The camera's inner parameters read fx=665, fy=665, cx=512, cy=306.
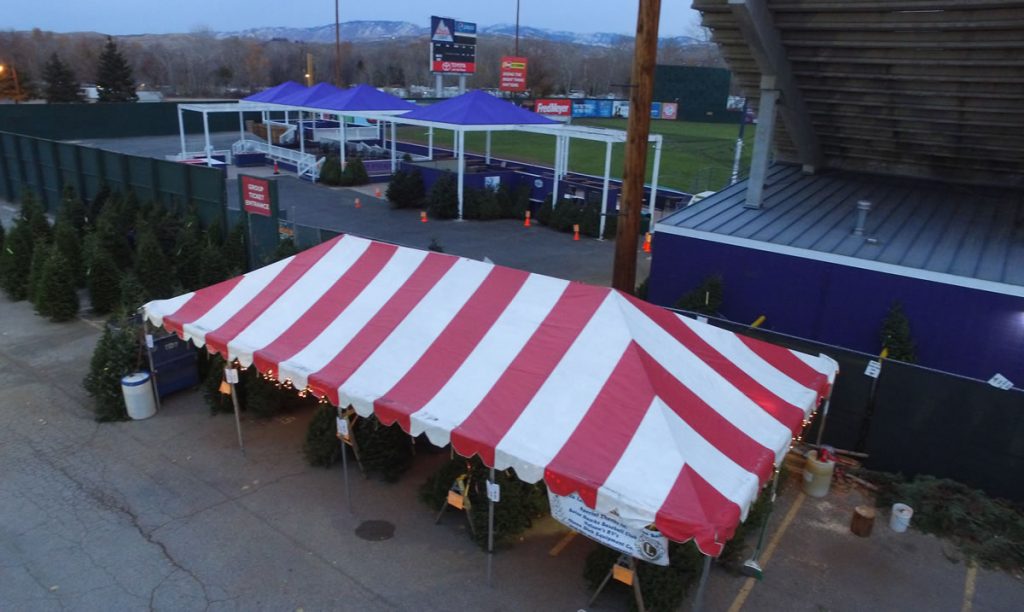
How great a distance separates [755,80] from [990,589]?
10046 millimetres

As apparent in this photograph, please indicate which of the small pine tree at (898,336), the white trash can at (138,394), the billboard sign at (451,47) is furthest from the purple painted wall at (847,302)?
the billboard sign at (451,47)

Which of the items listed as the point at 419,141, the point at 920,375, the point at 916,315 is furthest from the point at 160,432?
the point at 419,141

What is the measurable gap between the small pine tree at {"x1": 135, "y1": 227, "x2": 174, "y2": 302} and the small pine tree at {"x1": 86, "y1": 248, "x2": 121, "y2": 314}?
1.60 feet

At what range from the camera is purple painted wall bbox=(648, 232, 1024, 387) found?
1081cm

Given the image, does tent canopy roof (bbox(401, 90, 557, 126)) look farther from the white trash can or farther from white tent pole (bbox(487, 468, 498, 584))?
white tent pole (bbox(487, 468, 498, 584))

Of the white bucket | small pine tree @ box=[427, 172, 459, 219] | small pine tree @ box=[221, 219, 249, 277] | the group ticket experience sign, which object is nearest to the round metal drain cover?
the group ticket experience sign

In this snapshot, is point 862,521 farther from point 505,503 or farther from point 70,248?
point 70,248

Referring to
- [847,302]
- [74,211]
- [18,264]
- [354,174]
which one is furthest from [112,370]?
[354,174]

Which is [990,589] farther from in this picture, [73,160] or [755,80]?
[73,160]

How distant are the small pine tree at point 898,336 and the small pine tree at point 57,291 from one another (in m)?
15.8

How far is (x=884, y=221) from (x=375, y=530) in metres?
11.5

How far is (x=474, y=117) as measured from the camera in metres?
24.8

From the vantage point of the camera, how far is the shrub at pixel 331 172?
98.2 feet

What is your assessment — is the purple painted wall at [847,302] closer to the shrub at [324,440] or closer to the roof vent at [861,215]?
the roof vent at [861,215]
